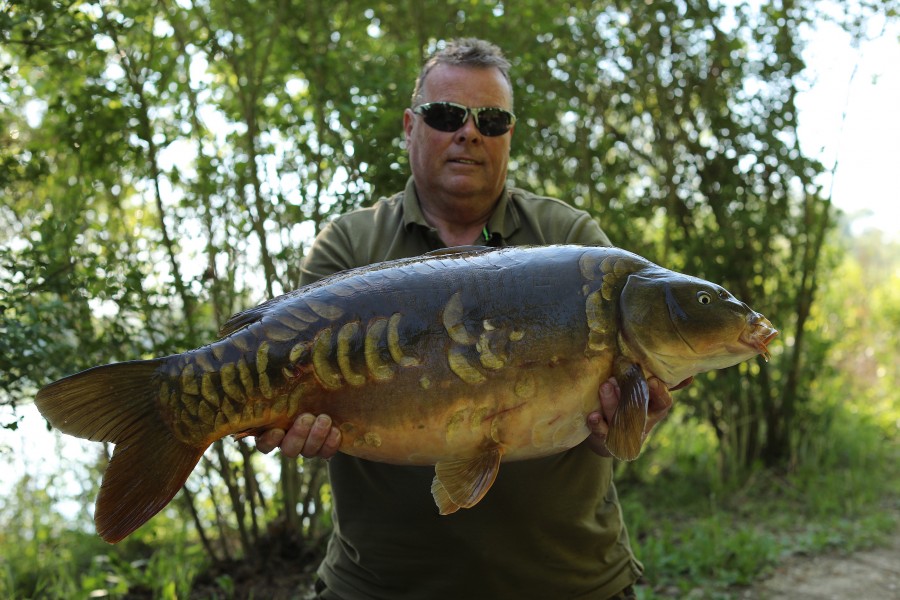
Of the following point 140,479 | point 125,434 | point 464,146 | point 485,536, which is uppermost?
point 464,146

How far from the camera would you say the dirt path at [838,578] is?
13.2ft

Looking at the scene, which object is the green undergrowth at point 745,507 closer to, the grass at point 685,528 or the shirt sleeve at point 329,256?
the grass at point 685,528

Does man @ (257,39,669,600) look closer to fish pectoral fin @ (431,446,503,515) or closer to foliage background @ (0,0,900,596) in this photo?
fish pectoral fin @ (431,446,503,515)

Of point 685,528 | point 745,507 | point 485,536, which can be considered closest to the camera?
point 485,536

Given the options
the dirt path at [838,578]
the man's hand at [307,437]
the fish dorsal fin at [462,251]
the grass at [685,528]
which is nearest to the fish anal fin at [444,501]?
the man's hand at [307,437]

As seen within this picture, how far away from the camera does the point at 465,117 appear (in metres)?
2.76

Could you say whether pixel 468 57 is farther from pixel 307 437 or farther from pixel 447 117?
pixel 307 437

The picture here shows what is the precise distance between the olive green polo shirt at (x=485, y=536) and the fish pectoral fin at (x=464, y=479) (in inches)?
17.2

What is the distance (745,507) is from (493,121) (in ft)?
12.0

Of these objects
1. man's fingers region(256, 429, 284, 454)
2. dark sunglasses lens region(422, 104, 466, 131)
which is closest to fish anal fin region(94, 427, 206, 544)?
man's fingers region(256, 429, 284, 454)

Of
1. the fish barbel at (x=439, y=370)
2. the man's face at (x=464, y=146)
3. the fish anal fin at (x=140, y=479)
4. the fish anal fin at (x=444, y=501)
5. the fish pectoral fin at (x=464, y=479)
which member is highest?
the man's face at (x=464, y=146)

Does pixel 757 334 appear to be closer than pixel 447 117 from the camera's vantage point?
Yes

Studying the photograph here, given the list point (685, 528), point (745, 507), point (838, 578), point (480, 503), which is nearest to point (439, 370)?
point (480, 503)

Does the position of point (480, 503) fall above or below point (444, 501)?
below
